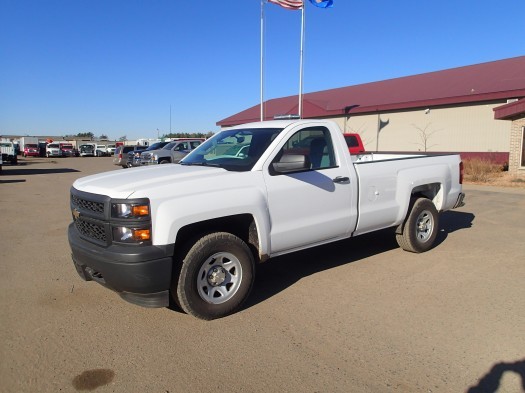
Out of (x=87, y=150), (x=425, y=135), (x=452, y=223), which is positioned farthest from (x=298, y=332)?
(x=87, y=150)

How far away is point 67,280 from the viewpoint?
206 inches

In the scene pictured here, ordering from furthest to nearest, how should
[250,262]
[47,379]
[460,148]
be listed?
[460,148]
[250,262]
[47,379]

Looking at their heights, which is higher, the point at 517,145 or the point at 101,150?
the point at 517,145

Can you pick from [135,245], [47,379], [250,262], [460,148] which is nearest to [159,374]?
[47,379]

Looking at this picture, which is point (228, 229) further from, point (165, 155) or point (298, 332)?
point (165, 155)

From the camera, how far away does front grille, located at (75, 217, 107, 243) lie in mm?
3879

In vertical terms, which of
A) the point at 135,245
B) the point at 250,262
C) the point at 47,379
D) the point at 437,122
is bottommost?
the point at 47,379

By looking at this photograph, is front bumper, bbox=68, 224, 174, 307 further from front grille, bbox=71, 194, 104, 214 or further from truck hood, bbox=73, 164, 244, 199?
truck hood, bbox=73, 164, 244, 199

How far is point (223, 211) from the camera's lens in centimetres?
402

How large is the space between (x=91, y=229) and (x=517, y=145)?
18.3m

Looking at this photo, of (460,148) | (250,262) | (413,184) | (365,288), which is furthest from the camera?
(460,148)

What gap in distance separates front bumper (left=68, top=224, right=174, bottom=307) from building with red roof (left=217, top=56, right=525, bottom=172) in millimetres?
17824

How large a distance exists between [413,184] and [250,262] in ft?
9.85

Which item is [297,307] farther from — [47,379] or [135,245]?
[47,379]
